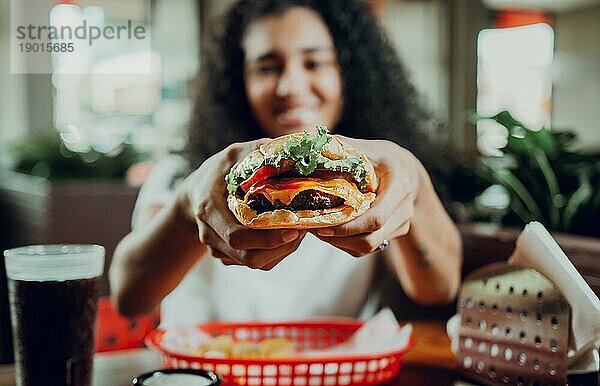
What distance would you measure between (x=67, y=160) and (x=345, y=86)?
7.59ft

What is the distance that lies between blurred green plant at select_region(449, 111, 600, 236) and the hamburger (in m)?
0.79

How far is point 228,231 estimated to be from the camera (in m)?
0.83

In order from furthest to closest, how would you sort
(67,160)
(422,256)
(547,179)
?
(67,160), (547,179), (422,256)

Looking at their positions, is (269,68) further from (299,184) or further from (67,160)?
(67,160)

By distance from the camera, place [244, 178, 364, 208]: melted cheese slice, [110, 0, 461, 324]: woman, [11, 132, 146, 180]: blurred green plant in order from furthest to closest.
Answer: [11, 132, 146, 180]: blurred green plant, [110, 0, 461, 324]: woman, [244, 178, 364, 208]: melted cheese slice

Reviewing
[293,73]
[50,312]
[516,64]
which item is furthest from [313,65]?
[516,64]

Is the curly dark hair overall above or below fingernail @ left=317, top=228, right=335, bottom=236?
above

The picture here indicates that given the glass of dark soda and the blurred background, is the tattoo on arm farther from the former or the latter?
the glass of dark soda

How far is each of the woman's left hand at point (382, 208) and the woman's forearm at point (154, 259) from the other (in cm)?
28

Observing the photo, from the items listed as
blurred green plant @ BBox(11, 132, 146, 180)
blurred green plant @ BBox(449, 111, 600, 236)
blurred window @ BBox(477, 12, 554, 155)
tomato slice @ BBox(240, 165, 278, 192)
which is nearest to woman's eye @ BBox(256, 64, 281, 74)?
blurred green plant @ BBox(449, 111, 600, 236)

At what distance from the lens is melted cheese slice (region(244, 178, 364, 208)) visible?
2.49 ft

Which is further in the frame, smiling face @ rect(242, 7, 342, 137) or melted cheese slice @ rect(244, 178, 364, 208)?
smiling face @ rect(242, 7, 342, 137)

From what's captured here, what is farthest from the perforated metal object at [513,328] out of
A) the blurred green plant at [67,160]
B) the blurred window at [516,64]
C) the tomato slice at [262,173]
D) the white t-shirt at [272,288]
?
the blurred window at [516,64]

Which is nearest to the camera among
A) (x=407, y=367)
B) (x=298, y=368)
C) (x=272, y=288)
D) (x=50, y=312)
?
(x=50, y=312)
